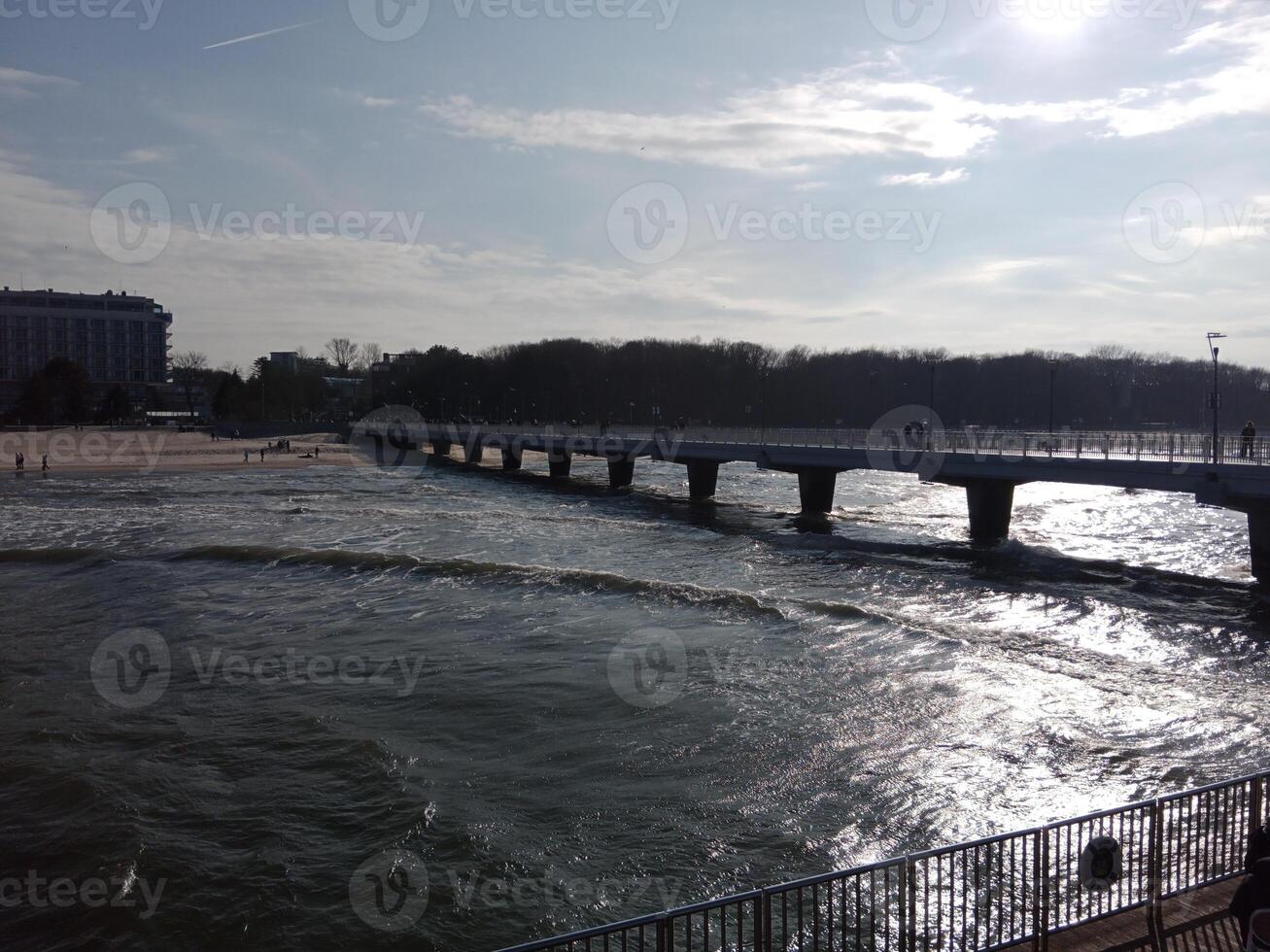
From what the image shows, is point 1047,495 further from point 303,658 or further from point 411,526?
point 303,658

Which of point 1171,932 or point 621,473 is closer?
point 1171,932

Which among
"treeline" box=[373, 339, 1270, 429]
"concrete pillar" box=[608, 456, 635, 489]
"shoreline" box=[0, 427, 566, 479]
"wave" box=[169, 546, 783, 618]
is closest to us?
"wave" box=[169, 546, 783, 618]

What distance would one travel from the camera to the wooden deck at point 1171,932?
6.52 metres

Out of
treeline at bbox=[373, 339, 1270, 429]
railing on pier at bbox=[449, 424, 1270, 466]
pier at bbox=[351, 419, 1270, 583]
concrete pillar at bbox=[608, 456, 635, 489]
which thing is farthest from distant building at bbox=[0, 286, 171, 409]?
railing on pier at bbox=[449, 424, 1270, 466]

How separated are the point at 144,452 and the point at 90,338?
311 ft

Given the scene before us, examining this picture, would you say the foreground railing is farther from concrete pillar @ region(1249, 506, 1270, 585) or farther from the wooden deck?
concrete pillar @ region(1249, 506, 1270, 585)

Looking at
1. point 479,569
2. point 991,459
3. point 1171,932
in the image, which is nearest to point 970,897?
point 1171,932

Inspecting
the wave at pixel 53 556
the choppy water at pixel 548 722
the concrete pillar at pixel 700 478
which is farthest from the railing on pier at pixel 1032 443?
the wave at pixel 53 556

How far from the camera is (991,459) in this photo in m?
38.6

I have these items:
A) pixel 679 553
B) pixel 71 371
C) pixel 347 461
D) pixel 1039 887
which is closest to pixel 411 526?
pixel 679 553

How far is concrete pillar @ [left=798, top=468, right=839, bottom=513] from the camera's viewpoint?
168 feet

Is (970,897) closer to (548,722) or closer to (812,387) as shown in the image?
(548,722)

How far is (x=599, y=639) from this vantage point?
22.0 meters

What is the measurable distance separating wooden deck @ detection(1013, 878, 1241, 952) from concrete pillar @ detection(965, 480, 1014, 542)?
35.4 metres
